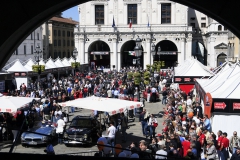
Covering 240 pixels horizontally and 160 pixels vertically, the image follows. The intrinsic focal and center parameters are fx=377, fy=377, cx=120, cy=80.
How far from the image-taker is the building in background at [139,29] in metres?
60.3

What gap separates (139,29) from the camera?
60594 millimetres

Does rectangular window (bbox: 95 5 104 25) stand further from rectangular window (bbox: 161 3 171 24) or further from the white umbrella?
the white umbrella

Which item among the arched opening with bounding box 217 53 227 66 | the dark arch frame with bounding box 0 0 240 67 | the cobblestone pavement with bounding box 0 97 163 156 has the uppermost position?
the arched opening with bounding box 217 53 227 66

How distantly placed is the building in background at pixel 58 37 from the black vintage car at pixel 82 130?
57679mm

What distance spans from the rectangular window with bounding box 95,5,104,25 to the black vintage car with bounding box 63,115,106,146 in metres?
47.3

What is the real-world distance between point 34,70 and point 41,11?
29.3m

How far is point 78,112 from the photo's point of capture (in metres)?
24.7

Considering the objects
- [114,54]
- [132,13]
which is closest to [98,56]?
[114,54]

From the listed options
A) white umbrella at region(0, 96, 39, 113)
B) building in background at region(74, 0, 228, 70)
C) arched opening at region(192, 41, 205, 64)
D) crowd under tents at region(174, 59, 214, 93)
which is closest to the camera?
white umbrella at region(0, 96, 39, 113)

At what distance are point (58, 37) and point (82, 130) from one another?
64666 mm

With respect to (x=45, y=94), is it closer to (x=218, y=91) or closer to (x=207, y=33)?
(x=218, y=91)

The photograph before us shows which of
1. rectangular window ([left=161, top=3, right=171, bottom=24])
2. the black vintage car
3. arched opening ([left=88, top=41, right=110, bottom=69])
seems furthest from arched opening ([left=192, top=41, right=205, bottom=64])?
the black vintage car

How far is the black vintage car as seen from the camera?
1535cm

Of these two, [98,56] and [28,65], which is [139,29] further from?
[28,65]
